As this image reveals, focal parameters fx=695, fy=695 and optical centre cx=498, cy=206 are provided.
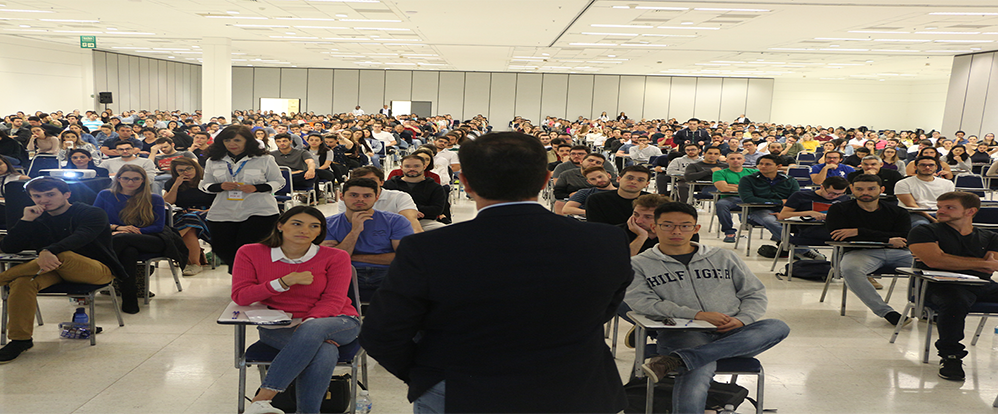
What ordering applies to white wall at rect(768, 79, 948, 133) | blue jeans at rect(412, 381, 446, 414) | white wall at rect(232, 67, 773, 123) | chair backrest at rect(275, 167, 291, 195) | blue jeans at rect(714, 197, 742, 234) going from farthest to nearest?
white wall at rect(232, 67, 773, 123) < white wall at rect(768, 79, 948, 133) < blue jeans at rect(714, 197, 742, 234) < chair backrest at rect(275, 167, 291, 195) < blue jeans at rect(412, 381, 446, 414)

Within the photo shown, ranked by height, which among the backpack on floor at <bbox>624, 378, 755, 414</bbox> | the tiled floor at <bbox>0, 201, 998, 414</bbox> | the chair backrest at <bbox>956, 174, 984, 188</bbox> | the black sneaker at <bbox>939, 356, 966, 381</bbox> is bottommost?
the tiled floor at <bbox>0, 201, 998, 414</bbox>

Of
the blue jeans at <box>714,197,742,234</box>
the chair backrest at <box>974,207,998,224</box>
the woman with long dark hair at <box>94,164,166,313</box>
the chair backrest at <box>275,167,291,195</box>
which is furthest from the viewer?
the blue jeans at <box>714,197,742,234</box>

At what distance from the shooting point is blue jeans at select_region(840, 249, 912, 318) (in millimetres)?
5359

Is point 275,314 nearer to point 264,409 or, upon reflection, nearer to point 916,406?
point 264,409

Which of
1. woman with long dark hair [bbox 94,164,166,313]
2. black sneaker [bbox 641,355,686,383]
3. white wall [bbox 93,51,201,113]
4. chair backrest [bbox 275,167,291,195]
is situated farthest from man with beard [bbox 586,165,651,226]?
white wall [bbox 93,51,201,113]

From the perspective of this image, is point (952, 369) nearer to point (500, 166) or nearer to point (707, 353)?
point (707, 353)

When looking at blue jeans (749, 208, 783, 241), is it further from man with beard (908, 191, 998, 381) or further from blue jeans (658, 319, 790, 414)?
blue jeans (658, 319, 790, 414)

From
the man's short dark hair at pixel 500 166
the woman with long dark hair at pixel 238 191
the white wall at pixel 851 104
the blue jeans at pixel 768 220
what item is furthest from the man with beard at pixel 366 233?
the white wall at pixel 851 104

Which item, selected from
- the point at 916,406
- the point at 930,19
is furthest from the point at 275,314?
the point at 930,19

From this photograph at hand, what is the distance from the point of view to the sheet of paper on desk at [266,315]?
301cm

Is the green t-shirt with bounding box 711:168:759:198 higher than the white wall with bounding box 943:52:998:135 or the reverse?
the reverse

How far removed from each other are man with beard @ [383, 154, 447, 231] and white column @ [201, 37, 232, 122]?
1531 cm

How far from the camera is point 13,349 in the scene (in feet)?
13.2

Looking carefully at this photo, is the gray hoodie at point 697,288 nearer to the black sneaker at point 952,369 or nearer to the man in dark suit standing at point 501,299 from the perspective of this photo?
the black sneaker at point 952,369
